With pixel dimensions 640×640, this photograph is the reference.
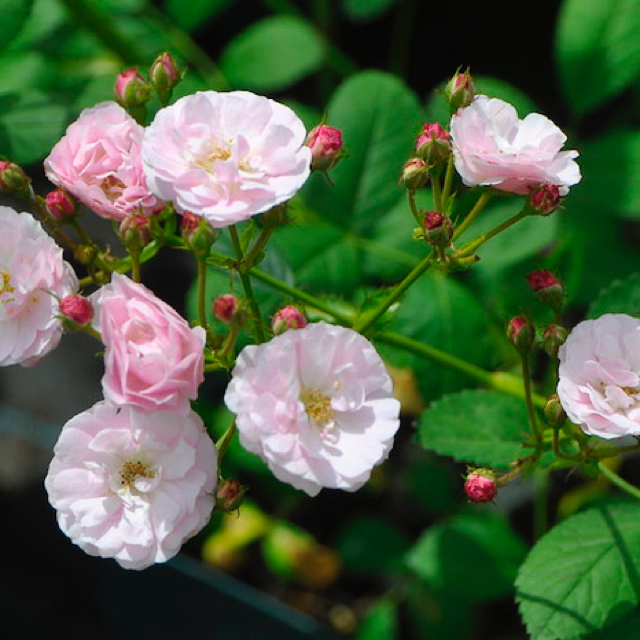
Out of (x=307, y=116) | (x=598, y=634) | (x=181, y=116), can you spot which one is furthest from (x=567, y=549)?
(x=307, y=116)

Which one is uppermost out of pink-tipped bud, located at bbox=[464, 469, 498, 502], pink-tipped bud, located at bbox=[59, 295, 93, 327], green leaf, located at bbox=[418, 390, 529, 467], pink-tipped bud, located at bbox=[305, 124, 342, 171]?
pink-tipped bud, located at bbox=[305, 124, 342, 171]

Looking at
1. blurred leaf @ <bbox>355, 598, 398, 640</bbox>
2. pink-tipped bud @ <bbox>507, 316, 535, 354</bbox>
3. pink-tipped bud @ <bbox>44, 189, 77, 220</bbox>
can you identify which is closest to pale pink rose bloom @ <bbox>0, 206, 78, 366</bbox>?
pink-tipped bud @ <bbox>44, 189, 77, 220</bbox>

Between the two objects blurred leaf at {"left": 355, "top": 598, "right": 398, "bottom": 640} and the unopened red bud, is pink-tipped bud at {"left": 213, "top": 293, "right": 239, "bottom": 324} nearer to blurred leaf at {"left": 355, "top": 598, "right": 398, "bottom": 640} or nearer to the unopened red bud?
the unopened red bud

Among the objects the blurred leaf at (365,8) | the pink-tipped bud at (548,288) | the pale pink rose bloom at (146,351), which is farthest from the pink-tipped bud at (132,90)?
the blurred leaf at (365,8)

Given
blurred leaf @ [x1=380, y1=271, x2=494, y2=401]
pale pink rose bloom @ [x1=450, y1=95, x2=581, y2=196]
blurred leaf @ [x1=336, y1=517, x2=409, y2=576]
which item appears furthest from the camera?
blurred leaf @ [x1=336, y1=517, x2=409, y2=576]

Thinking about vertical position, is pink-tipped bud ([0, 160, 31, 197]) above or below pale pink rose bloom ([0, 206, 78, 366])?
above

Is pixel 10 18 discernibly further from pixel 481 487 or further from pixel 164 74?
pixel 481 487

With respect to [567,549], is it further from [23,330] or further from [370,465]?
[23,330]

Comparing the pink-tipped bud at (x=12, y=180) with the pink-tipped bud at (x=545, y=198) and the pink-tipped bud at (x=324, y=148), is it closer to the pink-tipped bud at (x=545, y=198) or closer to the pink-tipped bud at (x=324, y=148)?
the pink-tipped bud at (x=324, y=148)
